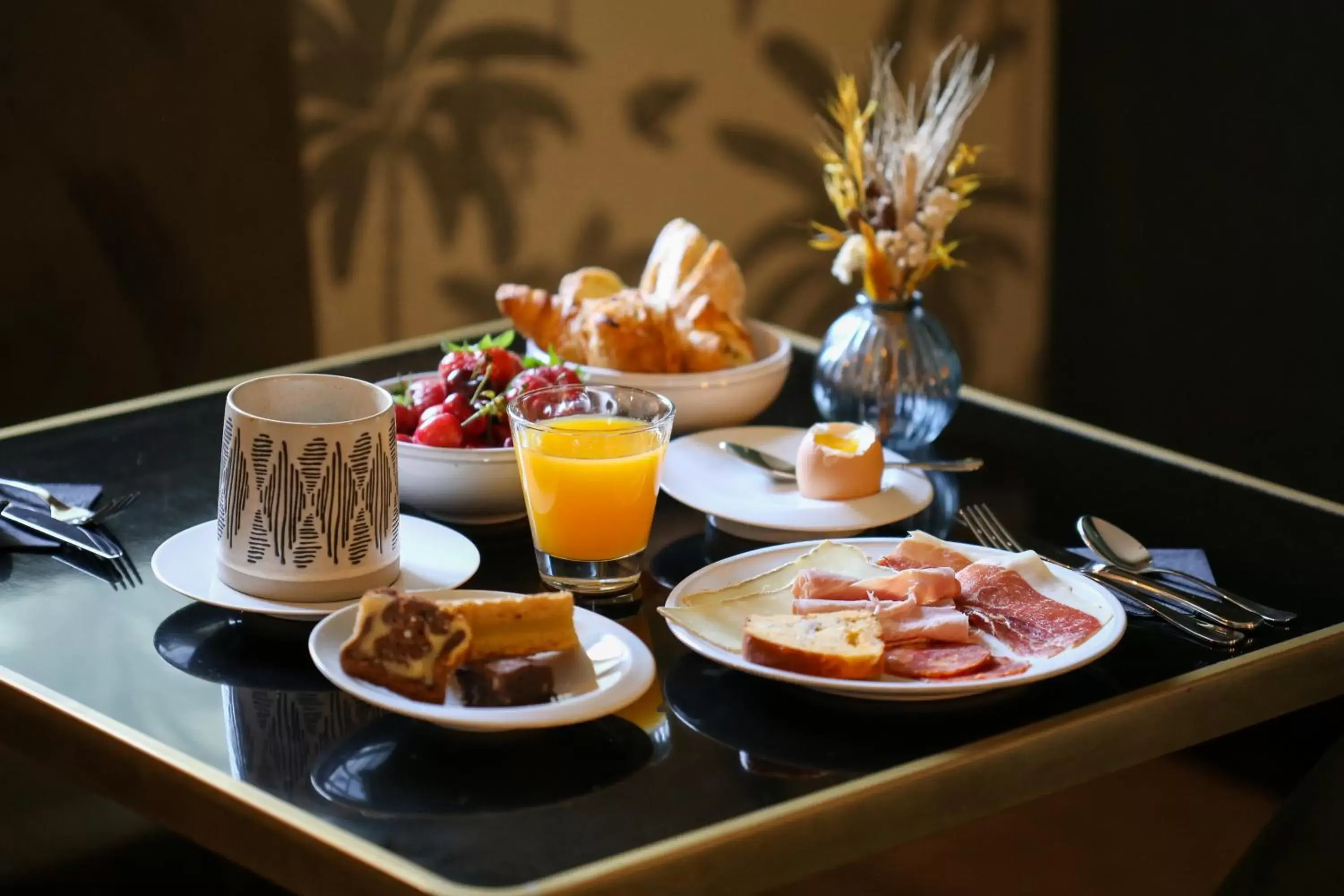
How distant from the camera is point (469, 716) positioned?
961 mm

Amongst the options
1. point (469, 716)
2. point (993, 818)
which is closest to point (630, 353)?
point (469, 716)

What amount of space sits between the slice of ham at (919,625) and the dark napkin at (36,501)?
0.73 meters

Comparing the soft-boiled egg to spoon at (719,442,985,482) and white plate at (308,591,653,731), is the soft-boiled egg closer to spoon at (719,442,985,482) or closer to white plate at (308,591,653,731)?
spoon at (719,442,985,482)

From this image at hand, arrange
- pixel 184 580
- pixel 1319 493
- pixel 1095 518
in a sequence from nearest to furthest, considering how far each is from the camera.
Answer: pixel 184 580 < pixel 1095 518 < pixel 1319 493

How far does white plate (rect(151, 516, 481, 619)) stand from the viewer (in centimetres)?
115

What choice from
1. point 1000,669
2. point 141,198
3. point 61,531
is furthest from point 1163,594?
point 141,198

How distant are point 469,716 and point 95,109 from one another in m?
1.99

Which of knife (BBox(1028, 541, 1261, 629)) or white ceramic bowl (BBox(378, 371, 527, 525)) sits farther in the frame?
white ceramic bowl (BBox(378, 371, 527, 525))

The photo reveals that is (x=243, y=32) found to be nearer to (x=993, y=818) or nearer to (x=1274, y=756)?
(x=993, y=818)

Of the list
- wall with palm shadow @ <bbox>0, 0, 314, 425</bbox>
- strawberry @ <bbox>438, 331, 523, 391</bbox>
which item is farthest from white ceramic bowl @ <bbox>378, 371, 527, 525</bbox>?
wall with palm shadow @ <bbox>0, 0, 314, 425</bbox>

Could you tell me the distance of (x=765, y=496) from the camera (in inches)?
58.1

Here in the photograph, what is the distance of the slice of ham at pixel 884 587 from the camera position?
3.82ft

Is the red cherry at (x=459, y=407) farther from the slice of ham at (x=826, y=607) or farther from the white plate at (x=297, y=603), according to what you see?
the slice of ham at (x=826, y=607)

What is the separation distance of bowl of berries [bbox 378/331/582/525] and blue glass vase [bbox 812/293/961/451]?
34 cm
